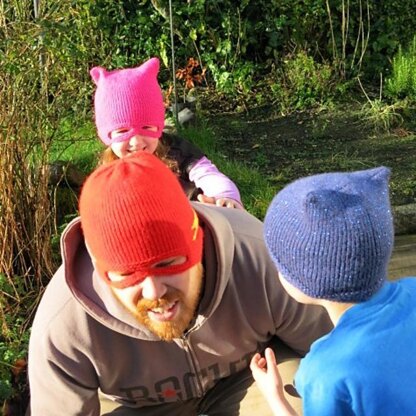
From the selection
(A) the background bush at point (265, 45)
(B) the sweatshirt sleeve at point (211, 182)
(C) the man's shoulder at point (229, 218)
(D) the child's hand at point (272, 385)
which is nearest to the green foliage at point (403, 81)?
(A) the background bush at point (265, 45)

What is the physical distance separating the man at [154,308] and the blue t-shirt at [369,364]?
524 mm

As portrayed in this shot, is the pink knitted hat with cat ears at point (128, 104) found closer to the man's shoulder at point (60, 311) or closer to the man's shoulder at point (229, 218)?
the man's shoulder at point (229, 218)

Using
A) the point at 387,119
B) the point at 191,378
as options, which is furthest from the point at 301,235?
the point at 387,119

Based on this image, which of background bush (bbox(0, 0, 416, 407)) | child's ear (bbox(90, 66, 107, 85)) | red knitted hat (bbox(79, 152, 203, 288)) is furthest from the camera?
background bush (bbox(0, 0, 416, 407))

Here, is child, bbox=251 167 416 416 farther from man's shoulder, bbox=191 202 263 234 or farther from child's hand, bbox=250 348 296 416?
man's shoulder, bbox=191 202 263 234

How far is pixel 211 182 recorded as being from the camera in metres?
3.39

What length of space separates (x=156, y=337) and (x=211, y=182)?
119cm

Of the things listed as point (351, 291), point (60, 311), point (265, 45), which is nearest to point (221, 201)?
point (60, 311)

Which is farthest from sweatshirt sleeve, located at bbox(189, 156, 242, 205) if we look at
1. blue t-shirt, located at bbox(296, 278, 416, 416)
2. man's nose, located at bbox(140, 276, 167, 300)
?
blue t-shirt, located at bbox(296, 278, 416, 416)

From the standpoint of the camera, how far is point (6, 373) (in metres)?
3.14

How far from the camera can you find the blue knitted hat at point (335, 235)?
71.7 inches

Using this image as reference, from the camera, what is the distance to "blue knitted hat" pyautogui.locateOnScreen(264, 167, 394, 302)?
1.82 metres

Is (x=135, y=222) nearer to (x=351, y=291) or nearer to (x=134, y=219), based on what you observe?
(x=134, y=219)

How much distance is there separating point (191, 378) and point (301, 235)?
3.16 feet
